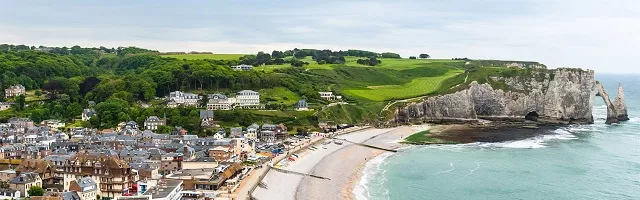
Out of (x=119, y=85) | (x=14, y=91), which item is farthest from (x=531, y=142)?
(x=14, y=91)

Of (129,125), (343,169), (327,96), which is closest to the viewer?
(343,169)

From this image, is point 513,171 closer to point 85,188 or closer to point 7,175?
point 85,188

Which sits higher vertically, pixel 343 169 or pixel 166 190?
pixel 166 190

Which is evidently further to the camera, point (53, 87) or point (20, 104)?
point (53, 87)

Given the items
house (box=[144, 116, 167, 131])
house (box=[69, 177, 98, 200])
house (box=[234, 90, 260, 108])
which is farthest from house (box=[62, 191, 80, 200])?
house (box=[234, 90, 260, 108])

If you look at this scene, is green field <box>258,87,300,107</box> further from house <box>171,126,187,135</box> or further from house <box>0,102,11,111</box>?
house <box>0,102,11,111</box>

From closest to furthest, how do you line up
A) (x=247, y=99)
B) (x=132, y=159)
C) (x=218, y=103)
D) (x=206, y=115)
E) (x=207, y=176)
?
(x=207, y=176) < (x=132, y=159) < (x=206, y=115) < (x=218, y=103) < (x=247, y=99)
